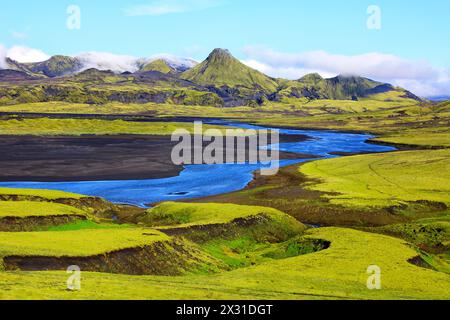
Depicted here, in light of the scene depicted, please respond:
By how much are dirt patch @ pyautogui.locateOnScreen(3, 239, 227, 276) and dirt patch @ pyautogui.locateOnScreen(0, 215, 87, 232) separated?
19513mm

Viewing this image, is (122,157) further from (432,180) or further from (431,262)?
(431,262)

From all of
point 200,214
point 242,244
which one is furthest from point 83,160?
point 242,244

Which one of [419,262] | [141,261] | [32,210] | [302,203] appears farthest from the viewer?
[302,203]

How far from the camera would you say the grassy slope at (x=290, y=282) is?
3113 centimetres

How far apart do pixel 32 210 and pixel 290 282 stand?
1642 inches

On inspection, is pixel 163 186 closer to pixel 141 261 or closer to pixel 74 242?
pixel 74 242

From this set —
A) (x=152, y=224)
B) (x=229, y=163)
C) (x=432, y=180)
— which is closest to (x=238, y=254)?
(x=152, y=224)

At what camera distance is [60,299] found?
27688 millimetres

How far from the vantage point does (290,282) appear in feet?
136

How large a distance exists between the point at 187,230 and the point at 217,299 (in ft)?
118

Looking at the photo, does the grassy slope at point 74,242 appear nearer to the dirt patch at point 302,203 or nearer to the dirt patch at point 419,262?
the dirt patch at point 419,262

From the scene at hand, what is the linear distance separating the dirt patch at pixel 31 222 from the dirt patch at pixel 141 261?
64.0 feet

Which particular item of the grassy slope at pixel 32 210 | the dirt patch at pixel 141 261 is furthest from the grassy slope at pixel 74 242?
the grassy slope at pixel 32 210

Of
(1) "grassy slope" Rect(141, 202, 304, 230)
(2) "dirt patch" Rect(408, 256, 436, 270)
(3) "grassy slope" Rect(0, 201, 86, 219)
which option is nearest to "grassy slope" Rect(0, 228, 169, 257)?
(3) "grassy slope" Rect(0, 201, 86, 219)
